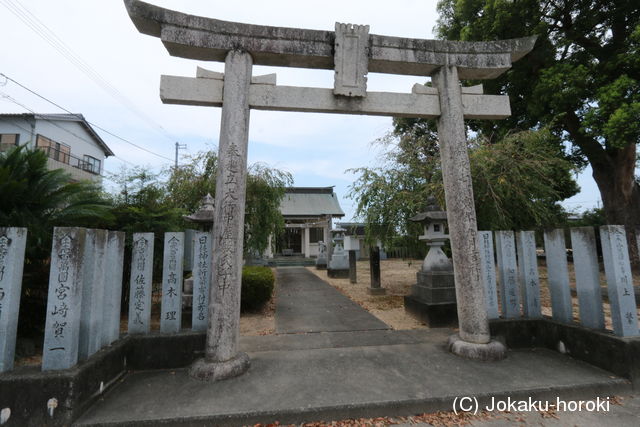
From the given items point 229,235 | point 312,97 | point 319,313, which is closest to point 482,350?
point 229,235

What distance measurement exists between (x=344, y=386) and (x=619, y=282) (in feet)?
10.9

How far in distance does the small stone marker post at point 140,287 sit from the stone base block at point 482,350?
12.9 ft

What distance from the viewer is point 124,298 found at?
Answer: 6184 millimetres

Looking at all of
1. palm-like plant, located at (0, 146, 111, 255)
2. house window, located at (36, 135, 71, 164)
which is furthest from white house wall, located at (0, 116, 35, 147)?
palm-like plant, located at (0, 146, 111, 255)

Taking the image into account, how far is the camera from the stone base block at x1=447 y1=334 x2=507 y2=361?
3.58m

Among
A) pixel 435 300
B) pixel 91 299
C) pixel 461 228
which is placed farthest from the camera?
pixel 435 300

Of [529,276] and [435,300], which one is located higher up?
[529,276]

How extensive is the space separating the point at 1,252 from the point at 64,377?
123 centimetres

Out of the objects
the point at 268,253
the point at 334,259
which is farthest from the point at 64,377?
the point at 268,253

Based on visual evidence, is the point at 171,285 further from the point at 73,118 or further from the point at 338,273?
the point at 73,118

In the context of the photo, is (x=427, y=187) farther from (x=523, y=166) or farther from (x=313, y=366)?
(x=313, y=366)

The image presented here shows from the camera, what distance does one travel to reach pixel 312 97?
3883mm

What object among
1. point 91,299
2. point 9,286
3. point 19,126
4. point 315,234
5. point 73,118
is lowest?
point 91,299

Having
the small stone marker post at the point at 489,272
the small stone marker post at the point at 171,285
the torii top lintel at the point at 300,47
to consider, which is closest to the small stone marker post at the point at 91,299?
the small stone marker post at the point at 171,285
